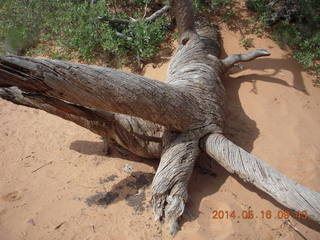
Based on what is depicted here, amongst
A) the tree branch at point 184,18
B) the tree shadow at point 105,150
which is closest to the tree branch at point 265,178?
the tree shadow at point 105,150

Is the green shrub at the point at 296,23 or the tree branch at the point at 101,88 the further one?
the green shrub at the point at 296,23

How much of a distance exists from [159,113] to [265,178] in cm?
116

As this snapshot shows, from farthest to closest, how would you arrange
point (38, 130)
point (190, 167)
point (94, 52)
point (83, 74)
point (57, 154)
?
point (94, 52) < point (38, 130) < point (57, 154) < point (190, 167) < point (83, 74)

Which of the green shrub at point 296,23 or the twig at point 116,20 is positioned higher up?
the green shrub at point 296,23

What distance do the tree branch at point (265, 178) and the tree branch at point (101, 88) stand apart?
394 mm

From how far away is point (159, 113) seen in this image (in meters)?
2.36

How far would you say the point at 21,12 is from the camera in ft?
17.4

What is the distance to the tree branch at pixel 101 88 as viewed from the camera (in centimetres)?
167

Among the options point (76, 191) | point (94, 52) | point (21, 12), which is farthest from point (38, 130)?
point (21, 12)

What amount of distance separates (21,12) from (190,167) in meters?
5.07

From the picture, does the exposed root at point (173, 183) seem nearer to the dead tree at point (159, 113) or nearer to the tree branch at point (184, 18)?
the dead tree at point (159, 113)

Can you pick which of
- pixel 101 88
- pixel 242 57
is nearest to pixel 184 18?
pixel 242 57

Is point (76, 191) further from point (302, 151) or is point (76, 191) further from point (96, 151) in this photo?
point (302, 151)
